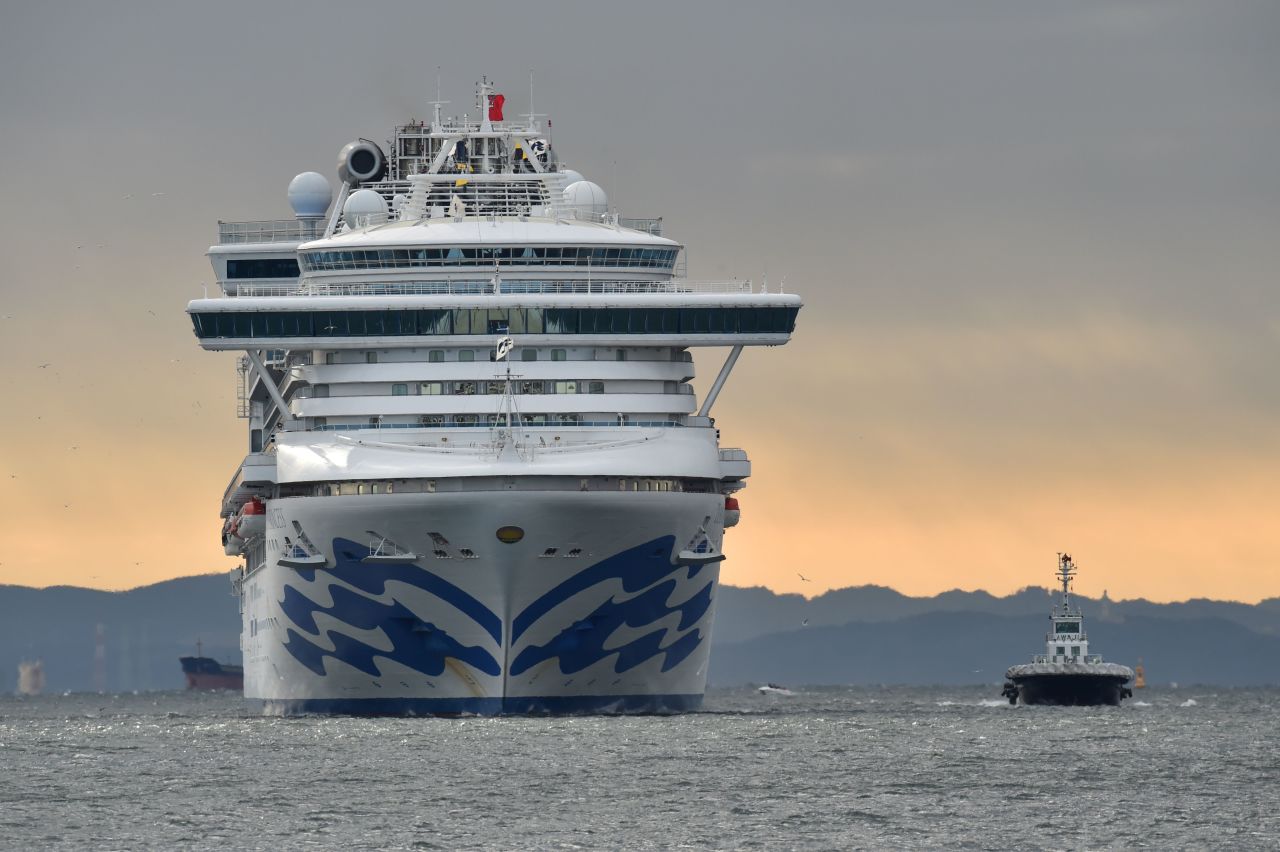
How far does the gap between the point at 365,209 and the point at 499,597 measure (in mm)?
20815

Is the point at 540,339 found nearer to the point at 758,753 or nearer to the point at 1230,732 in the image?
the point at 758,753

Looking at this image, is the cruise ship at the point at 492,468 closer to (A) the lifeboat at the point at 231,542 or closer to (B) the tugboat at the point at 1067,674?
(A) the lifeboat at the point at 231,542

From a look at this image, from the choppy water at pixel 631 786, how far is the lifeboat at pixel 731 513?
655cm

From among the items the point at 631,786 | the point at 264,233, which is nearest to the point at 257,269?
the point at 264,233

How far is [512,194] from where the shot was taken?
96.6 meters

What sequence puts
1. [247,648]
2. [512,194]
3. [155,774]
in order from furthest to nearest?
[247,648] → [512,194] → [155,774]

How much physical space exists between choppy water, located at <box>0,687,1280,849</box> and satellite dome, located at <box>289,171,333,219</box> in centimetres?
2197

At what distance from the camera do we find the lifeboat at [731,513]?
92.9m

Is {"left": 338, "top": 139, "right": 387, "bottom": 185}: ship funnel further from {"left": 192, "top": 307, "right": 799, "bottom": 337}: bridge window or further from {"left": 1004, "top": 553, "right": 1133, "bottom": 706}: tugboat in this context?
{"left": 1004, "top": 553, "right": 1133, "bottom": 706}: tugboat

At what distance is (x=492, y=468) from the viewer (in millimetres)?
81688

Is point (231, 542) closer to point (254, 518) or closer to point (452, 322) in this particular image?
point (254, 518)

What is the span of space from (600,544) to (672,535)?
9.34 ft

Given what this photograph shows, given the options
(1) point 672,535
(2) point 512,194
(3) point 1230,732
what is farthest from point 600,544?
(3) point 1230,732

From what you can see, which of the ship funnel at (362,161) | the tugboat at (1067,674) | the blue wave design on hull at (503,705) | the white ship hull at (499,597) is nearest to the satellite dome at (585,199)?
the ship funnel at (362,161)
